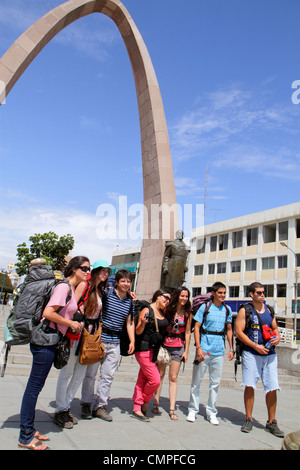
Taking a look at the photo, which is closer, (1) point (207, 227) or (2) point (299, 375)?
(2) point (299, 375)

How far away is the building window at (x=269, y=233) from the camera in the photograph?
3353 cm

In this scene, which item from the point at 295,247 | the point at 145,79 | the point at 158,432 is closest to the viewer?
the point at 158,432

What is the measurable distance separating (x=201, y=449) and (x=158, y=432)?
512mm

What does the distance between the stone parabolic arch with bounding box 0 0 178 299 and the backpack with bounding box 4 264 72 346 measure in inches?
328

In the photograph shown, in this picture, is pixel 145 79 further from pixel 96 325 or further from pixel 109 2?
pixel 96 325

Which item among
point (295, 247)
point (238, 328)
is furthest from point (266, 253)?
point (238, 328)

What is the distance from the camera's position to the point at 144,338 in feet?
13.4

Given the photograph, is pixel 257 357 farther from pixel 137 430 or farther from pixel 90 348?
pixel 90 348

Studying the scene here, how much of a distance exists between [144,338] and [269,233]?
105ft

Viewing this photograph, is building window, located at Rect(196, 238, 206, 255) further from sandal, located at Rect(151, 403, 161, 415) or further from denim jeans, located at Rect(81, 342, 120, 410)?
denim jeans, located at Rect(81, 342, 120, 410)

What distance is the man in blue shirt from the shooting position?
4195 mm

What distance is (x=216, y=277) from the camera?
37.5m

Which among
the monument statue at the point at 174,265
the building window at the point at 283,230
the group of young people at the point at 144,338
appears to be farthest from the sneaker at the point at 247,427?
the building window at the point at 283,230

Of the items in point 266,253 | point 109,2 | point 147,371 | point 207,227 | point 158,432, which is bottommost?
point 158,432
